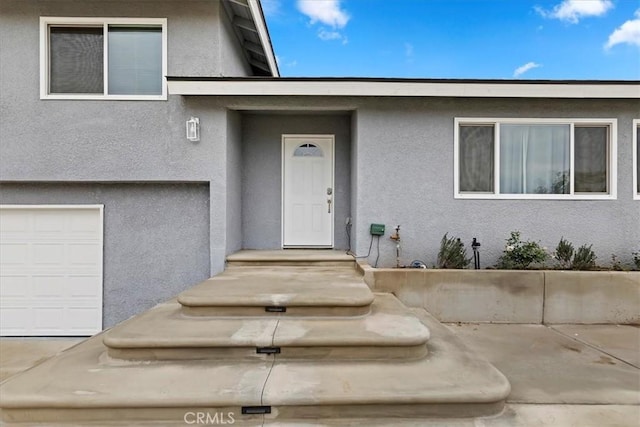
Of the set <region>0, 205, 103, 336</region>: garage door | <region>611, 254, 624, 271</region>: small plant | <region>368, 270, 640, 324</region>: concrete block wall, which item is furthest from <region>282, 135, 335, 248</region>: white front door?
<region>611, 254, 624, 271</region>: small plant

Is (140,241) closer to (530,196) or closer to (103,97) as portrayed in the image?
(103,97)

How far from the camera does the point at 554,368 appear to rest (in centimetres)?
386

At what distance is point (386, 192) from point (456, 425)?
404 centimetres

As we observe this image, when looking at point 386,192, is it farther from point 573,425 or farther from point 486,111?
point 573,425

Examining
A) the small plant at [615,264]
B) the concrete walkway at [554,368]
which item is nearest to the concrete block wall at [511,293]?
the concrete walkway at [554,368]

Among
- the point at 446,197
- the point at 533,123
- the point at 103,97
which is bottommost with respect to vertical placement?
the point at 446,197

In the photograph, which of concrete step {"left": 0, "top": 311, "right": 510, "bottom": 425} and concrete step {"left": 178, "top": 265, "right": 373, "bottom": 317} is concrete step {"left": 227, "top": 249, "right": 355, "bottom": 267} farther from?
concrete step {"left": 0, "top": 311, "right": 510, "bottom": 425}

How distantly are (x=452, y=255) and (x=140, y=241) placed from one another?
5.53 m

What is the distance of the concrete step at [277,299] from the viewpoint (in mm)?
4105

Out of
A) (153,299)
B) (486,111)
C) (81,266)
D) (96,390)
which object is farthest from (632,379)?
(81,266)

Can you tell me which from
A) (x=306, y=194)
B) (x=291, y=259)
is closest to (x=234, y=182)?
(x=306, y=194)

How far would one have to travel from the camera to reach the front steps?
2811mm

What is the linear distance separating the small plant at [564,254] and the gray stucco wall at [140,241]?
6160mm

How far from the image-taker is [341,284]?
4895 mm
